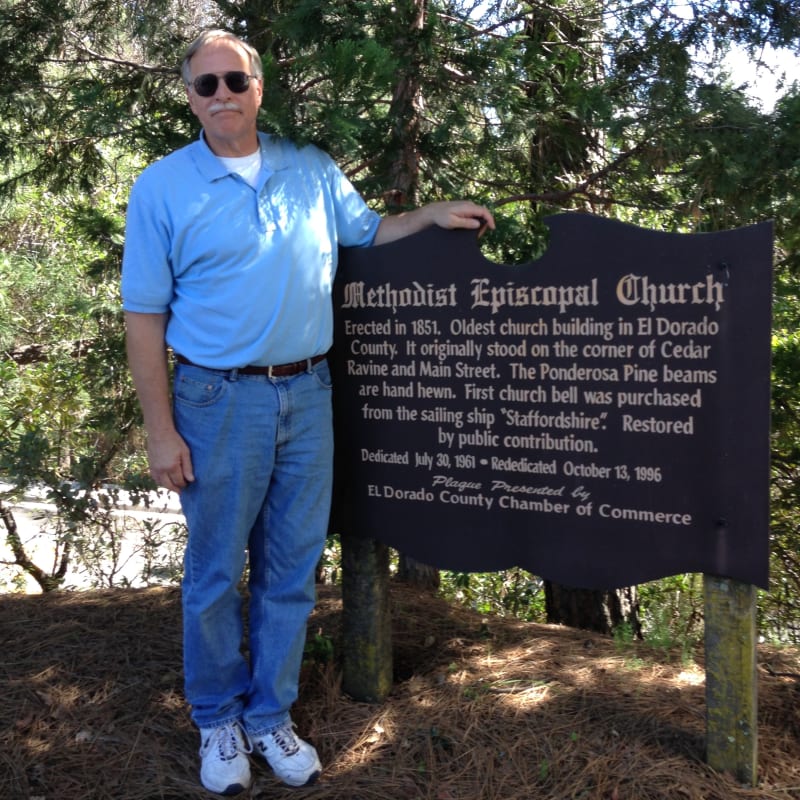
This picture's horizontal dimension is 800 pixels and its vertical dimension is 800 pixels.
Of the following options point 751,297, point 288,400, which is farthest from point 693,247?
point 288,400

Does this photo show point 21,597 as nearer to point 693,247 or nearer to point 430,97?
point 430,97

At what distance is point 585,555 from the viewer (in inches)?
114

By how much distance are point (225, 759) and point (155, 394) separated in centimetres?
120

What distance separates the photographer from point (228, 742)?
9.87ft

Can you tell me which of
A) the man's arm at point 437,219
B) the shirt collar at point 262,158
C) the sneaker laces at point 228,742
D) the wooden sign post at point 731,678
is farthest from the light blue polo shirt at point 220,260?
the wooden sign post at point 731,678

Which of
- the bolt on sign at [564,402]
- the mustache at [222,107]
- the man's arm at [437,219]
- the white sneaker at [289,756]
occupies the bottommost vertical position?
the white sneaker at [289,756]

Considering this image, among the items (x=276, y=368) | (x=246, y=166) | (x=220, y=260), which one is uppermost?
(x=246, y=166)

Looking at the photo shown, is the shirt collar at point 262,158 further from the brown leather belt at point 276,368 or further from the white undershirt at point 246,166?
the brown leather belt at point 276,368

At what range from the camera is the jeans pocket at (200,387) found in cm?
283

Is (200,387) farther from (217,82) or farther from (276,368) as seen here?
(217,82)

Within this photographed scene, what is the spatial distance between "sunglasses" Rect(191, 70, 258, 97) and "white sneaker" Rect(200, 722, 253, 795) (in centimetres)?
205

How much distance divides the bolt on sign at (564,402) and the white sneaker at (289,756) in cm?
75

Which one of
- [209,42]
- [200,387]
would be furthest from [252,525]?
[209,42]

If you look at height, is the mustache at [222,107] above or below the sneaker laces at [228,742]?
above
